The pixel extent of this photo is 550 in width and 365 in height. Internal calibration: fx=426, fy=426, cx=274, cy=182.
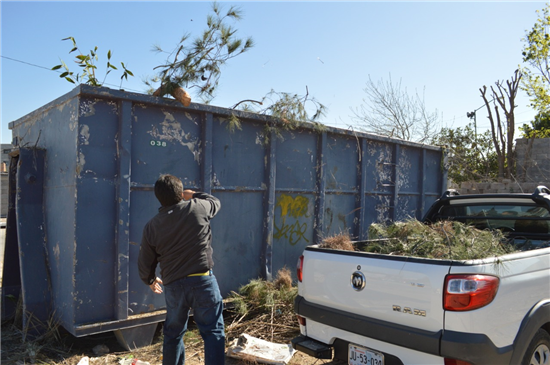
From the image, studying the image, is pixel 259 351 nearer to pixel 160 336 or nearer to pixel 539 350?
pixel 160 336

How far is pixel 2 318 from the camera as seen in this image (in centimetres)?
546

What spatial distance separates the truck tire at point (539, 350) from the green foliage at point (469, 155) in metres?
10.7

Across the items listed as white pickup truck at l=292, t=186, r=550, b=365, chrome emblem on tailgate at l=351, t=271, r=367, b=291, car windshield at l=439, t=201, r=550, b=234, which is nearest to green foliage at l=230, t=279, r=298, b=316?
white pickup truck at l=292, t=186, r=550, b=365

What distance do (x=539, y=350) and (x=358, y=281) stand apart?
1382 mm

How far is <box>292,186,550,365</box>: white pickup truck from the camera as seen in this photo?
8.67 ft

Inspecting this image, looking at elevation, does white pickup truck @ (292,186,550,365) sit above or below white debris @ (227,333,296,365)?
above

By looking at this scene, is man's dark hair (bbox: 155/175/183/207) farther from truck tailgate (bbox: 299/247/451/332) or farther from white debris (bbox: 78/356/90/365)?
white debris (bbox: 78/356/90/365)

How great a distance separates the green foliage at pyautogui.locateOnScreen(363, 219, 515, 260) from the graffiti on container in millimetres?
1984

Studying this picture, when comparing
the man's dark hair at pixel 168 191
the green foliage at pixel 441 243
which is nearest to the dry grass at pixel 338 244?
the green foliage at pixel 441 243

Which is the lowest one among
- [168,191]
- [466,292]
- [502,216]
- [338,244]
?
[466,292]

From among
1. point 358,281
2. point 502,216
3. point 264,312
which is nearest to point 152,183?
point 264,312

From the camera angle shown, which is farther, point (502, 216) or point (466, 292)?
point (502, 216)

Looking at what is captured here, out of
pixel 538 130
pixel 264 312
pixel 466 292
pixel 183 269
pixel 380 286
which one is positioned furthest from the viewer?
pixel 538 130

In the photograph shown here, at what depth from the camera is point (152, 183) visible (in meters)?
4.81
